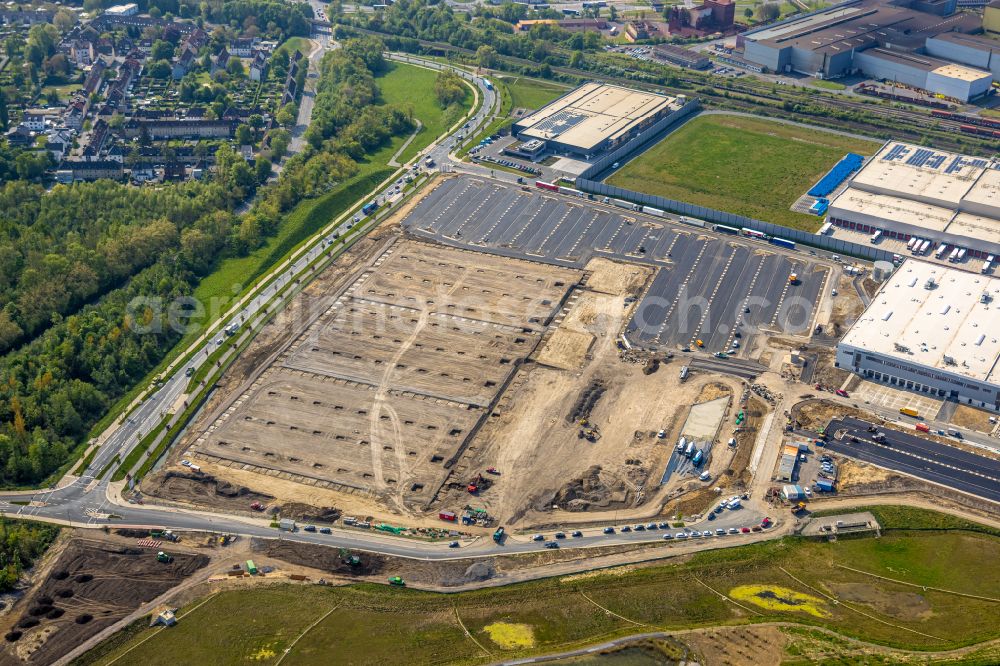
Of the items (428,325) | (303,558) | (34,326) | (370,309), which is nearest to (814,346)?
(428,325)

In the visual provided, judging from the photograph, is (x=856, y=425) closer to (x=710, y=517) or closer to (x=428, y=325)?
(x=710, y=517)

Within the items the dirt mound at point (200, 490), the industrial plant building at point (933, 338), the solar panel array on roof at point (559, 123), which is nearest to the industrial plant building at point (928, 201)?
the industrial plant building at point (933, 338)

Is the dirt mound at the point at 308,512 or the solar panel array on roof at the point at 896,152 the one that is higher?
the solar panel array on roof at the point at 896,152

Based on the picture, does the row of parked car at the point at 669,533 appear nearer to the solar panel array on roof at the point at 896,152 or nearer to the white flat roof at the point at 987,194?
the white flat roof at the point at 987,194

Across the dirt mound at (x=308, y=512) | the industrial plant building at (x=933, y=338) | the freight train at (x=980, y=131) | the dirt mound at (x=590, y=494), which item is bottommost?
the dirt mound at (x=308, y=512)

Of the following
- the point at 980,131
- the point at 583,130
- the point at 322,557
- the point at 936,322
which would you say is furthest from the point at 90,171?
the point at 980,131

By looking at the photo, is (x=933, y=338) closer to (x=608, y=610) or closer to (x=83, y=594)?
(x=608, y=610)
